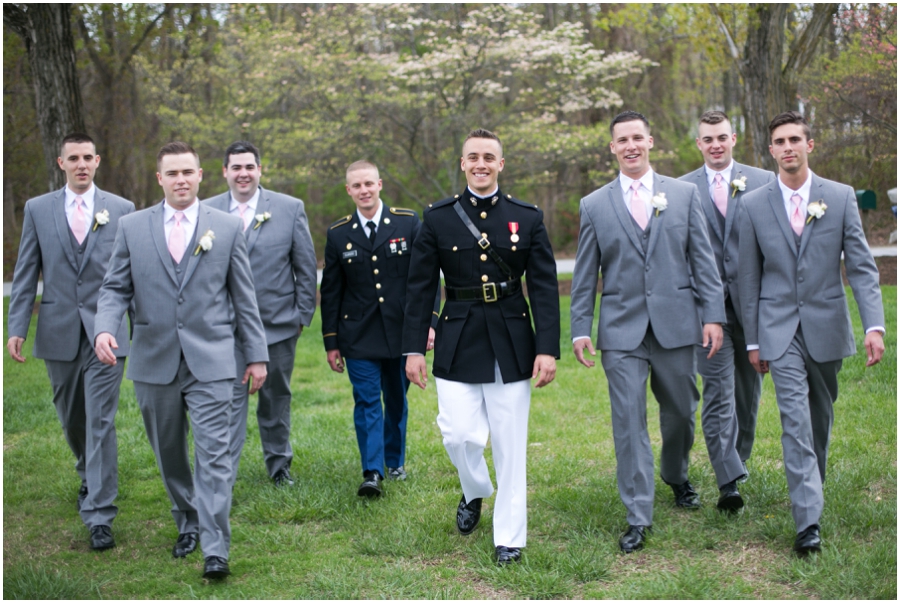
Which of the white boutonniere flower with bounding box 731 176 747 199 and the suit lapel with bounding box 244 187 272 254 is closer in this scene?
the white boutonniere flower with bounding box 731 176 747 199

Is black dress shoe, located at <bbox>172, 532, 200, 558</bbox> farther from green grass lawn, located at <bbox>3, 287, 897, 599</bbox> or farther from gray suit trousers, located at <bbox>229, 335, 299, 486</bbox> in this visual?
gray suit trousers, located at <bbox>229, 335, 299, 486</bbox>

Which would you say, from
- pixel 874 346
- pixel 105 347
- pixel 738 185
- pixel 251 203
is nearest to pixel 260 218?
pixel 251 203

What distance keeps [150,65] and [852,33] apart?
16.1 m

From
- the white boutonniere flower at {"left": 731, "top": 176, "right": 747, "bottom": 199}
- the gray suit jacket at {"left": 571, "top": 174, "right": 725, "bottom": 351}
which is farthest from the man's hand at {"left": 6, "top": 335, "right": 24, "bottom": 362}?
the white boutonniere flower at {"left": 731, "top": 176, "right": 747, "bottom": 199}

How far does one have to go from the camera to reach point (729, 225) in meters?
5.98

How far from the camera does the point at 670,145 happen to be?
24797 mm

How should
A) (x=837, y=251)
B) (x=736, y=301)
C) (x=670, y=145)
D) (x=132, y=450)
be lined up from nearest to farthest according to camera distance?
(x=837, y=251), (x=736, y=301), (x=132, y=450), (x=670, y=145)

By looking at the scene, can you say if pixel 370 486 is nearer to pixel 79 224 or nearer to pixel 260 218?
pixel 260 218

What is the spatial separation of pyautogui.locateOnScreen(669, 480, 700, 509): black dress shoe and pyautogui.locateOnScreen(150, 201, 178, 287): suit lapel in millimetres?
3314

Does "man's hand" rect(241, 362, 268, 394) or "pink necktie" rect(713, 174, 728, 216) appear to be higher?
"pink necktie" rect(713, 174, 728, 216)

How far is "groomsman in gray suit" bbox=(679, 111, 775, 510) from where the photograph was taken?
5782 mm

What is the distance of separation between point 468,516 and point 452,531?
175 mm

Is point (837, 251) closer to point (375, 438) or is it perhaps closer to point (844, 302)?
point (844, 302)

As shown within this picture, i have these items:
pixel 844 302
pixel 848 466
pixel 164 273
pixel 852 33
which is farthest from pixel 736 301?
pixel 852 33
